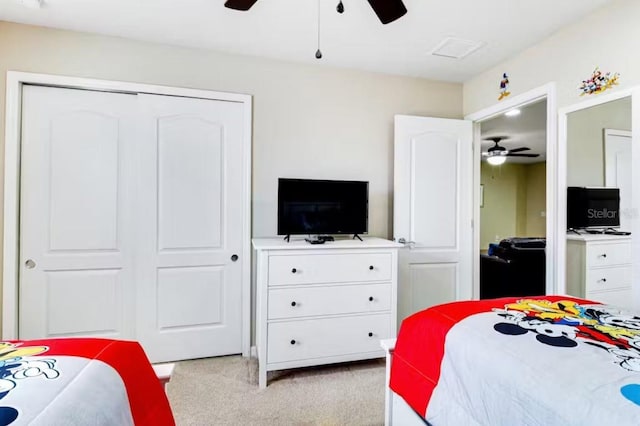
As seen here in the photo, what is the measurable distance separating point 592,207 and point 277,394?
7.86 ft

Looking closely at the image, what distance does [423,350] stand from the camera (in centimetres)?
130

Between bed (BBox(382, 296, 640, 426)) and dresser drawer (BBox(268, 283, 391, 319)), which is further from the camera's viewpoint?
dresser drawer (BBox(268, 283, 391, 319))

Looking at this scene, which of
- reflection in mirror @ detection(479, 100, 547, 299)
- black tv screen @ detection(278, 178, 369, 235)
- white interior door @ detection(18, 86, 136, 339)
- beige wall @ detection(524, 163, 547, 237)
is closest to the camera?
white interior door @ detection(18, 86, 136, 339)

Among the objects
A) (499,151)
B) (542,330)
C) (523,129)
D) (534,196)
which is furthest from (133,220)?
(534,196)

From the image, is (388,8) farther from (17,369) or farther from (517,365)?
(17,369)

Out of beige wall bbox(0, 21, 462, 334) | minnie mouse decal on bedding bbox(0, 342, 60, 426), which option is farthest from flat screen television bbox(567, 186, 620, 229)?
minnie mouse decal on bedding bbox(0, 342, 60, 426)

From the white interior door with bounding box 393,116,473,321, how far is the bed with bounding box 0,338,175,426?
2303mm

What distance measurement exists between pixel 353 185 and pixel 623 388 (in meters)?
2.06

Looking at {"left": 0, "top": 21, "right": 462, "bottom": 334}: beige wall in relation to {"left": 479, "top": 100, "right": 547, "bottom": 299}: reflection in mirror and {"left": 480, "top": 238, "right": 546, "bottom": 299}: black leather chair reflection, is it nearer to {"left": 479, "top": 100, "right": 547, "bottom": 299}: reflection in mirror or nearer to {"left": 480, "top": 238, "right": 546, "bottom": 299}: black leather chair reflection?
{"left": 479, "top": 100, "right": 547, "bottom": 299}: reflection in mirror

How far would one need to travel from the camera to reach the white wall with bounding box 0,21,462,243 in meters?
2.43

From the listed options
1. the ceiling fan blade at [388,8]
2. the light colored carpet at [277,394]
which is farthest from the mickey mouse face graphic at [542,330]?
the ceiling fan blade at [388,8]

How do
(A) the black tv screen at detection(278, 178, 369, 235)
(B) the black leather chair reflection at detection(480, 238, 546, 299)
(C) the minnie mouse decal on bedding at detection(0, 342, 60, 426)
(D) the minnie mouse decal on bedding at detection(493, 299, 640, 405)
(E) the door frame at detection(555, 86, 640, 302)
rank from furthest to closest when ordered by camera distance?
(B) the black leather chair reflection at detection(480, 238, 546, 299) < (A) the black tv screen at detection(278, 178, 369, 235) < (E) the door frame at detection(555, 86, 640, 302) < (D) the minnie mouse decal on bedding at detection(493, 299, 640, 405) < (C) the minnie mouse decal on bedding at detection(0, 342, 60, 426)

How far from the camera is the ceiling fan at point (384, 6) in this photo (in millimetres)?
1530

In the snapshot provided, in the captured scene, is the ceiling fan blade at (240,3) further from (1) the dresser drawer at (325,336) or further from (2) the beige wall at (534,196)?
(2) the beige wall at (534,196)
